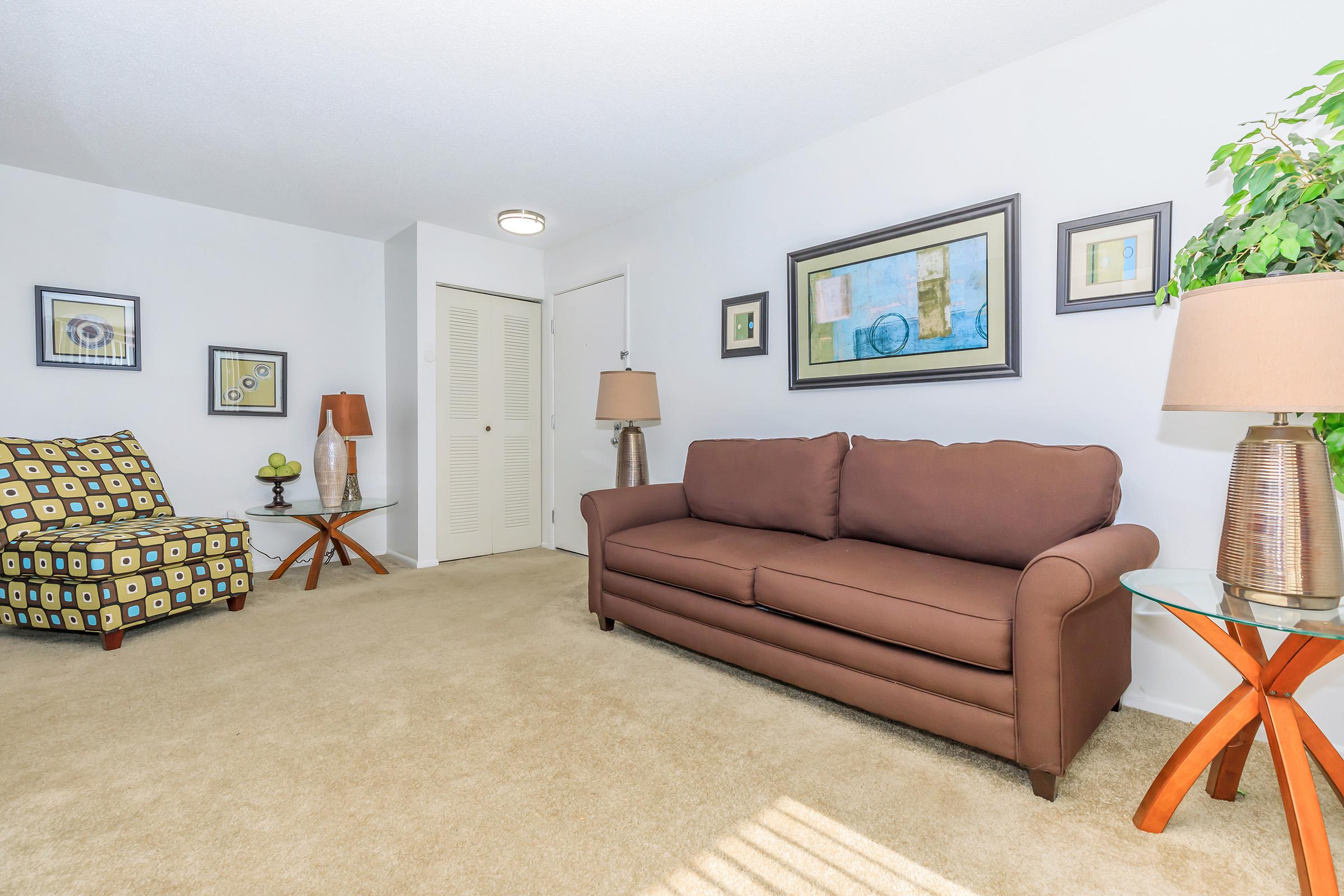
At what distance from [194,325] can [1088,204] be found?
4824 millimetres

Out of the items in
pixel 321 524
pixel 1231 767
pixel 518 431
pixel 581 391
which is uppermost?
pixel 581 391

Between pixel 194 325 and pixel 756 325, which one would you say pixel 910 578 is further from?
pixel 194 325

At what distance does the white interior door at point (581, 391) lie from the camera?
436 centimetres

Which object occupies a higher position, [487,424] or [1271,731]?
[487,424]

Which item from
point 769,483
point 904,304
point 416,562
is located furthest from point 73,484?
point 904,304

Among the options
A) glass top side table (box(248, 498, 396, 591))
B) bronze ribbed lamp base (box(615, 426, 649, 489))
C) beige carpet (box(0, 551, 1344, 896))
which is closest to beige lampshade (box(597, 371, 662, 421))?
bronze ribbed lamp base (box(615, 426, 649, 489))

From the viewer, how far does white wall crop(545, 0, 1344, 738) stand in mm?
1986

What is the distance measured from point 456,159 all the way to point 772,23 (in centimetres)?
181

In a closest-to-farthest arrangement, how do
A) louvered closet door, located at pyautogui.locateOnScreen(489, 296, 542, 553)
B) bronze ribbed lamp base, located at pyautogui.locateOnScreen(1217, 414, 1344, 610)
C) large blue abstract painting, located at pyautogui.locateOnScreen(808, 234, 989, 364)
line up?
bronze ribbed lamp base, located at pyautogui.locateOnScreen(1217, 414, 1344, 610)
large blue abstract painting, located at pyautogui.locateOnScreen(808, 234, 989, 364)
louvered closet door, located at pyautogui.locateOnScreen(489, 296, 542, 553)

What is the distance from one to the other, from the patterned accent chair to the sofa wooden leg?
3.57 metres

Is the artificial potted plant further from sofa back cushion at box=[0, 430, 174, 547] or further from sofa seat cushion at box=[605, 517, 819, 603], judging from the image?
sofa back cushion at box=[0, 430, 174, 547]

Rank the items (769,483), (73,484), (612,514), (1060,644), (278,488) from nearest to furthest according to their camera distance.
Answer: (1060,644), (769,483), (612,514), (73,484), (278,488)

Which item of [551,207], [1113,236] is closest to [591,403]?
[551,207]

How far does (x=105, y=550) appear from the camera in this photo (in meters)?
2.71
